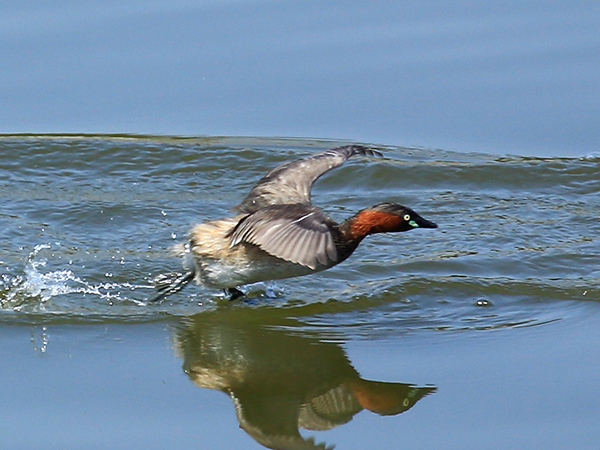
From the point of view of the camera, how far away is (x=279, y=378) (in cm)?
705

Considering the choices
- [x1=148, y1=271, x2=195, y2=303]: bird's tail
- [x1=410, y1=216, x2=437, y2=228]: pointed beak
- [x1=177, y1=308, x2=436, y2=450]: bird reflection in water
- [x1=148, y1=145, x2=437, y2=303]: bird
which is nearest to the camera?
[x1=177, y1=308, x2=436, y2=450]: bird reflection in water

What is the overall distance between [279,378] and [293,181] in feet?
7.60

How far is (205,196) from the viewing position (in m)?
10.6

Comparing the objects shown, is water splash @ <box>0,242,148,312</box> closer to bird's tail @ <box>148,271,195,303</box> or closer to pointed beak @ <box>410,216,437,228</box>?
bird's tail @ <box>148,271,195,303</box>

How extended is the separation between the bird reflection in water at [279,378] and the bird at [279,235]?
383mm

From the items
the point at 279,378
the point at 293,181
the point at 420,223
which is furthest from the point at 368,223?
the point at 279,378

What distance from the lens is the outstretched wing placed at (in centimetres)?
870

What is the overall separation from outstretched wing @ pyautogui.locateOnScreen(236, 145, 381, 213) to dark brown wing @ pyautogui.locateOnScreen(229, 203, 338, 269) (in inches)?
34.6

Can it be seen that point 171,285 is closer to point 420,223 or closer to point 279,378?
point 279,378

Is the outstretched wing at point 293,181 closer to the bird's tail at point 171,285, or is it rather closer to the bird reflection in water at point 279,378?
the bird's tail at point 171,285

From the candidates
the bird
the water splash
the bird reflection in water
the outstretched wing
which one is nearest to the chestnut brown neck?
the bird

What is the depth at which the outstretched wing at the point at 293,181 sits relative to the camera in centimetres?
870

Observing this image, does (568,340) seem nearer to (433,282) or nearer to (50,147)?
(433,282)

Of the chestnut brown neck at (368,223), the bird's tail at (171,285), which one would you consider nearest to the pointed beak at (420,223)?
the chestnut brown neck at (368,223)
